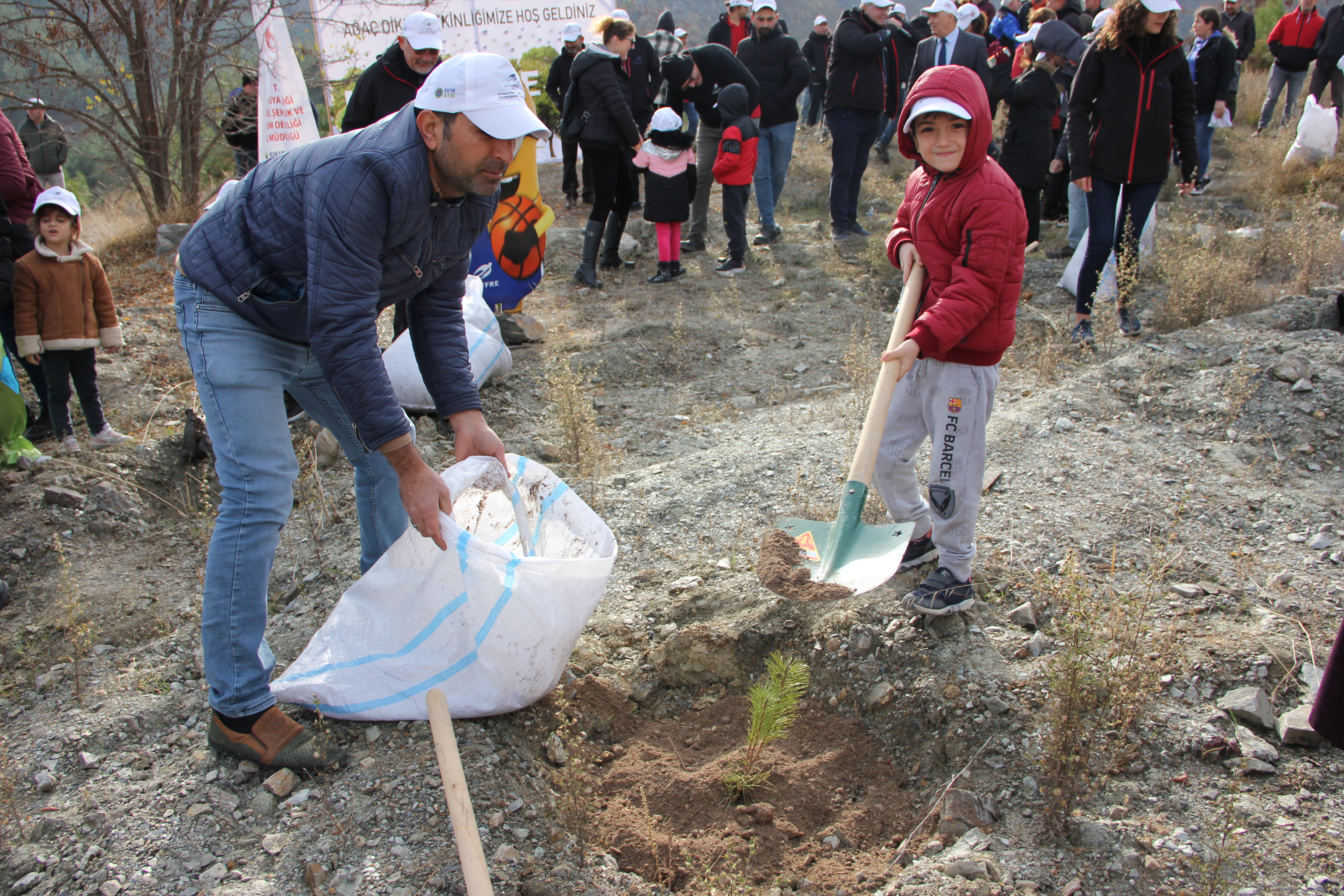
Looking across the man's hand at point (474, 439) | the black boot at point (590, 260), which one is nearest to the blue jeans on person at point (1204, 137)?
the black boot at point (590, 260)

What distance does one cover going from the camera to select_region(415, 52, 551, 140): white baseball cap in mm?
1725

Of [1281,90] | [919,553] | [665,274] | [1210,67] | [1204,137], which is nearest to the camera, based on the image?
[919,553]

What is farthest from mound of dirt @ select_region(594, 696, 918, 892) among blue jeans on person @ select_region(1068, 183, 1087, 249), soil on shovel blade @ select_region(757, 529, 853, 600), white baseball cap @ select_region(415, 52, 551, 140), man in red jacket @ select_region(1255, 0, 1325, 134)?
man in red jacket @ select_region(1255, 0, 1325, 134)

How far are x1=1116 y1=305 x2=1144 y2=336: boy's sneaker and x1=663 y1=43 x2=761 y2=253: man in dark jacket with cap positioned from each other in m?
3.35

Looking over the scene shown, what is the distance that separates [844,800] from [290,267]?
6.27 ft

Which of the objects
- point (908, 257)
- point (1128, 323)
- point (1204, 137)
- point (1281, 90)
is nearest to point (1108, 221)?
point (1128, 323)

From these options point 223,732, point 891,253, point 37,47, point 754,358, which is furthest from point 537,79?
point 223,732

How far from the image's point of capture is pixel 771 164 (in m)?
7.66

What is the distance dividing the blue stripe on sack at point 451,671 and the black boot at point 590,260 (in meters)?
5.06

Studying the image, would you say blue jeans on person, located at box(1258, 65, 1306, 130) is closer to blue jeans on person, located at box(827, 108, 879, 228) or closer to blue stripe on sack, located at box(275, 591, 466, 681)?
blue jeans on person, located at box(827, 108, 879, 228)

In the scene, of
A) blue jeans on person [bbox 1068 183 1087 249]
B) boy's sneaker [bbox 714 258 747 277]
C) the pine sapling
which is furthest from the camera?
boy's sneaker [bbox 714 258 747 277]

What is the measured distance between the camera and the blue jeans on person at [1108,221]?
4488 mm

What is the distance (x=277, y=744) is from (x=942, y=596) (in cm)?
186

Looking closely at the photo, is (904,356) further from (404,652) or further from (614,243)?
(614,243)
